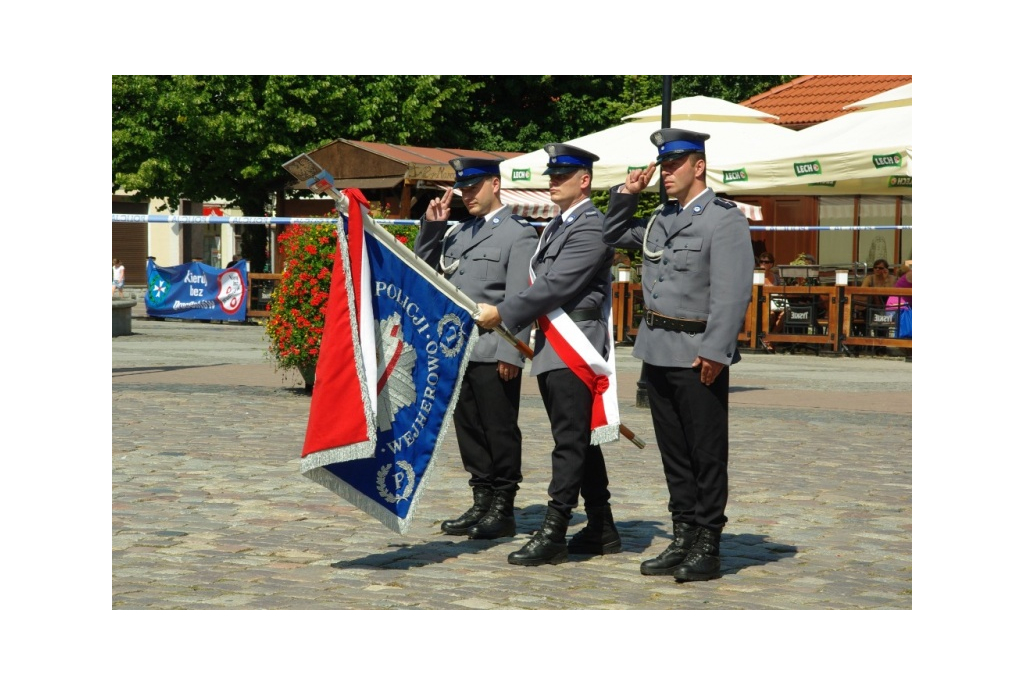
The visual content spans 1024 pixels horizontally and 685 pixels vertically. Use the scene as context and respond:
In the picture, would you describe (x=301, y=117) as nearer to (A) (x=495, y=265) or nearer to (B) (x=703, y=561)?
(A) (x=495, y=265)

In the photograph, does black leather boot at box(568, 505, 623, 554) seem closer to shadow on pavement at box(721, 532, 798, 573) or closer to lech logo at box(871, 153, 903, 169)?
shadow on pavement at box(721, 532, 798, 573)

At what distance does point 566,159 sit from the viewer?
6406 millimetres

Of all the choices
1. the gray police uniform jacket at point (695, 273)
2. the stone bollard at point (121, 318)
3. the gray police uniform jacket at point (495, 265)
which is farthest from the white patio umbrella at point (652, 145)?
the gray police uniform jacket at point (695, 273)

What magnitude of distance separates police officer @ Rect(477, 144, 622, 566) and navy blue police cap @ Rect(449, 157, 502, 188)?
57 centimetres

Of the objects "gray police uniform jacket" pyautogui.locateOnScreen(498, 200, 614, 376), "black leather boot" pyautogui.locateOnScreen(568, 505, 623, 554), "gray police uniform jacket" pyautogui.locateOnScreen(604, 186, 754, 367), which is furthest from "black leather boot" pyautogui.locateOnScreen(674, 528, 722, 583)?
"gray police uniform jacket" pyautogui.locateOnScreen(498, 200, 614, 376)

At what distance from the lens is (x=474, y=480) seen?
716 centimetres

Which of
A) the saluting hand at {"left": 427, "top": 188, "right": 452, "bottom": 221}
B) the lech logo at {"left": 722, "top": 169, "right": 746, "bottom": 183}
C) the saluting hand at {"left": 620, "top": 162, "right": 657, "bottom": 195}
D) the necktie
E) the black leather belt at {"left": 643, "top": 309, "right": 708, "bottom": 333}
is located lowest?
the black leather belt at {"left": 643, "top": 309, "right": 708, "bottom": 333}

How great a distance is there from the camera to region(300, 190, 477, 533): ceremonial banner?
19.8ft

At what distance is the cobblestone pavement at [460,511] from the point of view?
5.57 metres

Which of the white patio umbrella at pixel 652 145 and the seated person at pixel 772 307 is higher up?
the white patio umbrella at pixel 652 145

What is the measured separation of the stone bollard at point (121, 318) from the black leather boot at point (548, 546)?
57.0ft

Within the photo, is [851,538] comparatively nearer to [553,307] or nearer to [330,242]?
[553,307]

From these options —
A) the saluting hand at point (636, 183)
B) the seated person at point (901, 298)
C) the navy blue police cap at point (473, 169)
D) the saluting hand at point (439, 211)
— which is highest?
the navy blue police cap at point (473, 169)

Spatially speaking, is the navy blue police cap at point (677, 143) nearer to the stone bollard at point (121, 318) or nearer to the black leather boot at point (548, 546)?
the black leather boot at point (548, 546)
